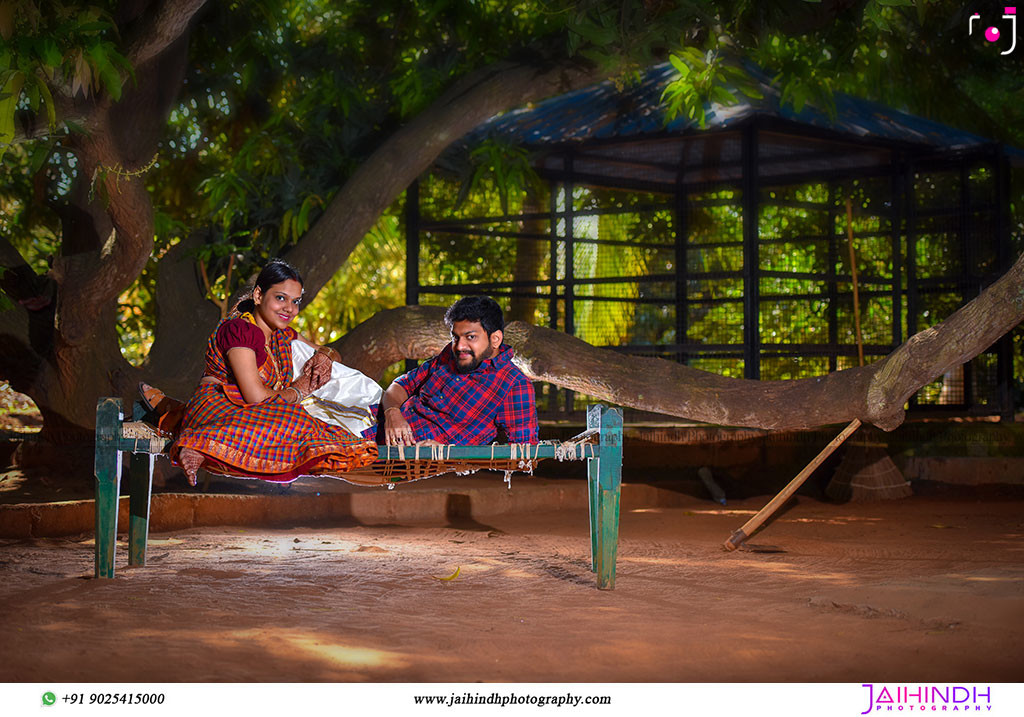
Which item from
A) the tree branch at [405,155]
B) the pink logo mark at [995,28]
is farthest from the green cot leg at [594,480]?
the pink logo mark at [995,28]

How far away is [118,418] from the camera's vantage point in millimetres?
4711

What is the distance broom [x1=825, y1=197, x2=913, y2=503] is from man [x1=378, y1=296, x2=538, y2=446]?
4.56 meters

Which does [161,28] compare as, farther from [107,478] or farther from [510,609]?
[510,609]

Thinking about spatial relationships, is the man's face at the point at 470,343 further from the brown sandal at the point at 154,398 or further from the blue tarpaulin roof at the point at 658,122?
the blue tarpaulin roof at the point at 658,122

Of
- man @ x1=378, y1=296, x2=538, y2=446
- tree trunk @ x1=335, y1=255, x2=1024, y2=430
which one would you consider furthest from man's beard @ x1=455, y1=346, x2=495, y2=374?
tree trunk @ x1=335, y1=255, x2=1024, y2=430

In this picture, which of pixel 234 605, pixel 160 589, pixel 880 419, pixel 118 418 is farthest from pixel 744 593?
pixel 118 418

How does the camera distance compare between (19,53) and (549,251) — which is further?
(549,251)

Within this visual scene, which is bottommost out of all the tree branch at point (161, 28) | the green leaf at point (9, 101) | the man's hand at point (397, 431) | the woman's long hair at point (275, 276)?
the man's hand at point (397, 431)

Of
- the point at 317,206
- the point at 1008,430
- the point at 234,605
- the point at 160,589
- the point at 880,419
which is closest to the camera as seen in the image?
the point at 234,605

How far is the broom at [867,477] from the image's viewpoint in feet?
Result: 28.5

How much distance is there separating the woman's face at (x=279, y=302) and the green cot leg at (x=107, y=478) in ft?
2.37

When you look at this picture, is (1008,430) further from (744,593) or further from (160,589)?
(160,589)

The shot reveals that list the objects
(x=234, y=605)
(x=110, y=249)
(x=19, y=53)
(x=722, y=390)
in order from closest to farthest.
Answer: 1. (x=234, y=605)
2. (x=19, y=53)
3. (x=722, y=390)
4. (x=110, y=249)

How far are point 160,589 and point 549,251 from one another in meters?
5.64
